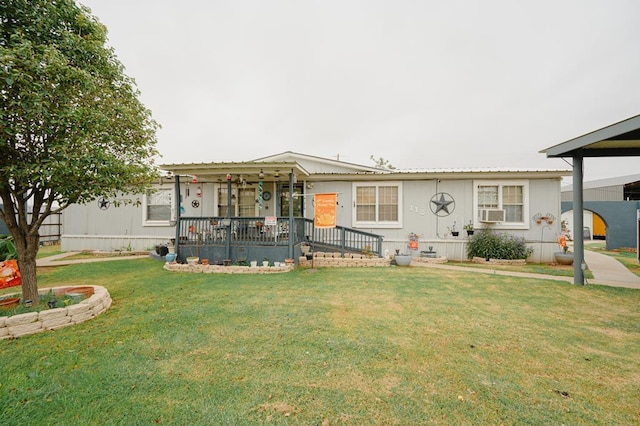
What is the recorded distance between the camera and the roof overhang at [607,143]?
468 cm

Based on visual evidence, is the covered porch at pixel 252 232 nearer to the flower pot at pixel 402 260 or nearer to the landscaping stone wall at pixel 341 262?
the landscaping stone wall at pixel 341 262

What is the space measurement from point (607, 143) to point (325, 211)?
689cm

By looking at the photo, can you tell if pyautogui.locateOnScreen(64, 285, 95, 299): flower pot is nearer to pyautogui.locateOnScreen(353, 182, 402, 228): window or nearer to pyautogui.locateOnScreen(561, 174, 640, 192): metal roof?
pyautogui.locateOnScreen(353, 182, 402, 228): window

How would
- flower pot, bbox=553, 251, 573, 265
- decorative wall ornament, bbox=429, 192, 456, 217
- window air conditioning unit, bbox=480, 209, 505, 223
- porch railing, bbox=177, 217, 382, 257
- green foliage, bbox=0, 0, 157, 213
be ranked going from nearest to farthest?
green foliage, bbox=0, 0, 157, 213 → porch railing, bbox=177, 217, 382, 257 → flower pot, bbox=553, 251, 573, 265 → window air conditioning unit, bbox=480, 209, 505, 223 → decorative wall ornament, bbox=429, 192, 456, 217

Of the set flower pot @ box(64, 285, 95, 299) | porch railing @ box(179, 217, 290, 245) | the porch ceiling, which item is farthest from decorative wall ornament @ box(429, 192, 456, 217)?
flower pot @ box(64, 285, 95, 299)

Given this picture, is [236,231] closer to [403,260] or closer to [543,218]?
[403,260]

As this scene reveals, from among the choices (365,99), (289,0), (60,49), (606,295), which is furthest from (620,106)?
(60,49)

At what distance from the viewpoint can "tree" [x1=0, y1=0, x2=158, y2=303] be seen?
11.1 ft

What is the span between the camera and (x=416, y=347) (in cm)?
321

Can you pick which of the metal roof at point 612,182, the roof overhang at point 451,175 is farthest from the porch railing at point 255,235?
the metal roof at point 612,182

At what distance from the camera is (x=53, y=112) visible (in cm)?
371

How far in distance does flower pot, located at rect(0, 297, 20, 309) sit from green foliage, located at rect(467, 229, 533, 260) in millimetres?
12167

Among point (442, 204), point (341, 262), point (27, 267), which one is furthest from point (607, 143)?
point (27, 267)

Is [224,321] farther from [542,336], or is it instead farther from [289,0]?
[289,0]
